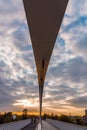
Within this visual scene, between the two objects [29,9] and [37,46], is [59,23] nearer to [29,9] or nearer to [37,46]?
[29,9]

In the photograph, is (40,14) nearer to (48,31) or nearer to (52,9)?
(52,9)

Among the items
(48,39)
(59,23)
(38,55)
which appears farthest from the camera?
(38,55)

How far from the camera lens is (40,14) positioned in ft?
33.4

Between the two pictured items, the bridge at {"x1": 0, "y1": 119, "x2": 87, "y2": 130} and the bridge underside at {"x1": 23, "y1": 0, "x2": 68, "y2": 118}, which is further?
the bridge at {"x1": 0, "y1": 119, "x2": 87, "y2": 130}

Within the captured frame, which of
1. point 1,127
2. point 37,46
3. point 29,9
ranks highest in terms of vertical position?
point 37,46

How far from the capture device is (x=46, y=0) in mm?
9039

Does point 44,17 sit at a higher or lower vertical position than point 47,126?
lower

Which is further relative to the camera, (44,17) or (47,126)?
(47,126)

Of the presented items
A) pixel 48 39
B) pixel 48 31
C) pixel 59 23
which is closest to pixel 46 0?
pixel 59 23

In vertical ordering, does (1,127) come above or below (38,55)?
below

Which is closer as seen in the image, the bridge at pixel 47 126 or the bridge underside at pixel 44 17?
the bridge underside at pixel 44 17

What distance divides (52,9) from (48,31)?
2.45 meters

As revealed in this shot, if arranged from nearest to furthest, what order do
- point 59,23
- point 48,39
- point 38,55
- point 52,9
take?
1. point 52,9
2. point 59,23
3. point 48,39
4. point 38,55

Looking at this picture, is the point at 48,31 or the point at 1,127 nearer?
the point at 48,31
